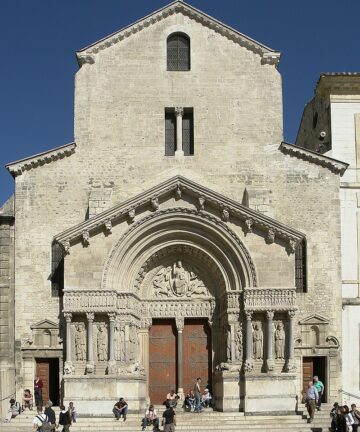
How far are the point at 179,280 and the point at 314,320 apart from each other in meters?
4.98

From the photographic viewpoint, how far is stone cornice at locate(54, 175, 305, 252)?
2891 centimetres

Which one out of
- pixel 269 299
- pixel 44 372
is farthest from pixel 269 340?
pixel 44 372

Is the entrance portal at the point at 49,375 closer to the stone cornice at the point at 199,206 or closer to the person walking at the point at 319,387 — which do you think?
the stone cornice at the point at 199,206

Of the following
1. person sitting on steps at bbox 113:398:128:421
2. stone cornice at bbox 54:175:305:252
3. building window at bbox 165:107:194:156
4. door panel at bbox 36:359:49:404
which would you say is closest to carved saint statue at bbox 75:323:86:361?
door panel at bbox 36:359:49:404

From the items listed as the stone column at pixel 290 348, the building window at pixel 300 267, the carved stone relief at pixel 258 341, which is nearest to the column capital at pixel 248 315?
the carved stone relief at pixel 258 341

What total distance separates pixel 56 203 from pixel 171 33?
772 cm

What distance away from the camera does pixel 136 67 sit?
32219mm

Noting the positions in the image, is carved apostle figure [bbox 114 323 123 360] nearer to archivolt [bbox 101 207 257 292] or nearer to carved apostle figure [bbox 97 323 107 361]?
carved apostle figure [bbox 97 323 107 361]

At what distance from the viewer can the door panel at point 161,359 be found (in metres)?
30.8

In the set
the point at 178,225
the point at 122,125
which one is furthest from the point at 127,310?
the point at 122,125

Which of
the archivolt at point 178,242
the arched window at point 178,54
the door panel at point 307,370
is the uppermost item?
the arched window at point 178,54

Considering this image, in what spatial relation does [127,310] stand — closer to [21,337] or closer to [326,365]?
[21,337]

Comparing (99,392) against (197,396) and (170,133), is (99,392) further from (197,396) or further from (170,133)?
(170,133)

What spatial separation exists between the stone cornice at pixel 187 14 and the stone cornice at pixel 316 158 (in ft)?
11.1
